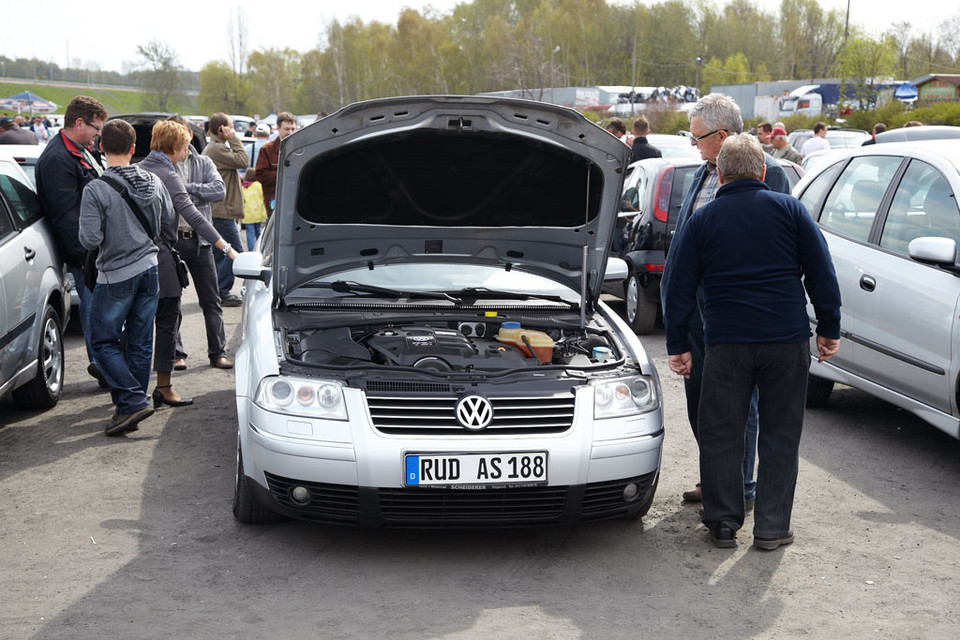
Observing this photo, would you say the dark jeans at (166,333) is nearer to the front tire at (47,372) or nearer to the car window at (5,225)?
the front tire at (47,372)

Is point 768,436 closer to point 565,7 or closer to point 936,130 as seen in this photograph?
point 936,130

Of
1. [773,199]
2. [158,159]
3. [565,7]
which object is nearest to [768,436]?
[773,199]

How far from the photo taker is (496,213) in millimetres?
5652

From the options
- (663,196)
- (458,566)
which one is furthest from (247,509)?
(663,196)

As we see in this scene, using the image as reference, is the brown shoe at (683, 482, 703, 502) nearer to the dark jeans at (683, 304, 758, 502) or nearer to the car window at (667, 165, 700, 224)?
the dark jeans at (683, 304, 758, 502)

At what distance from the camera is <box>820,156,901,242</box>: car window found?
6.48 metres

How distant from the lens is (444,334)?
17.2 feet

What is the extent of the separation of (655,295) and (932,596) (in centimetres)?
574

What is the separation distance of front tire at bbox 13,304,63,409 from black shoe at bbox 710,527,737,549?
4.55 m

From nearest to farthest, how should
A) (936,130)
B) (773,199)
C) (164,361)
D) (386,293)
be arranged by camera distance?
(773,199)
(386,293)
(164,361)
(936,130)

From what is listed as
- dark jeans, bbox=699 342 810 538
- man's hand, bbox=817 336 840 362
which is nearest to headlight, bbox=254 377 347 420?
dark jeans, bbox=699 342 810 538

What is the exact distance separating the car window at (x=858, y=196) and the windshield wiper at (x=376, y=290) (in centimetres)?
276

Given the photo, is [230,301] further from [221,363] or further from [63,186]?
[63,186]

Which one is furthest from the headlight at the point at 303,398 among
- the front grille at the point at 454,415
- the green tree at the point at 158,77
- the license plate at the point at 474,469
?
the green tree at the point at 158,77
